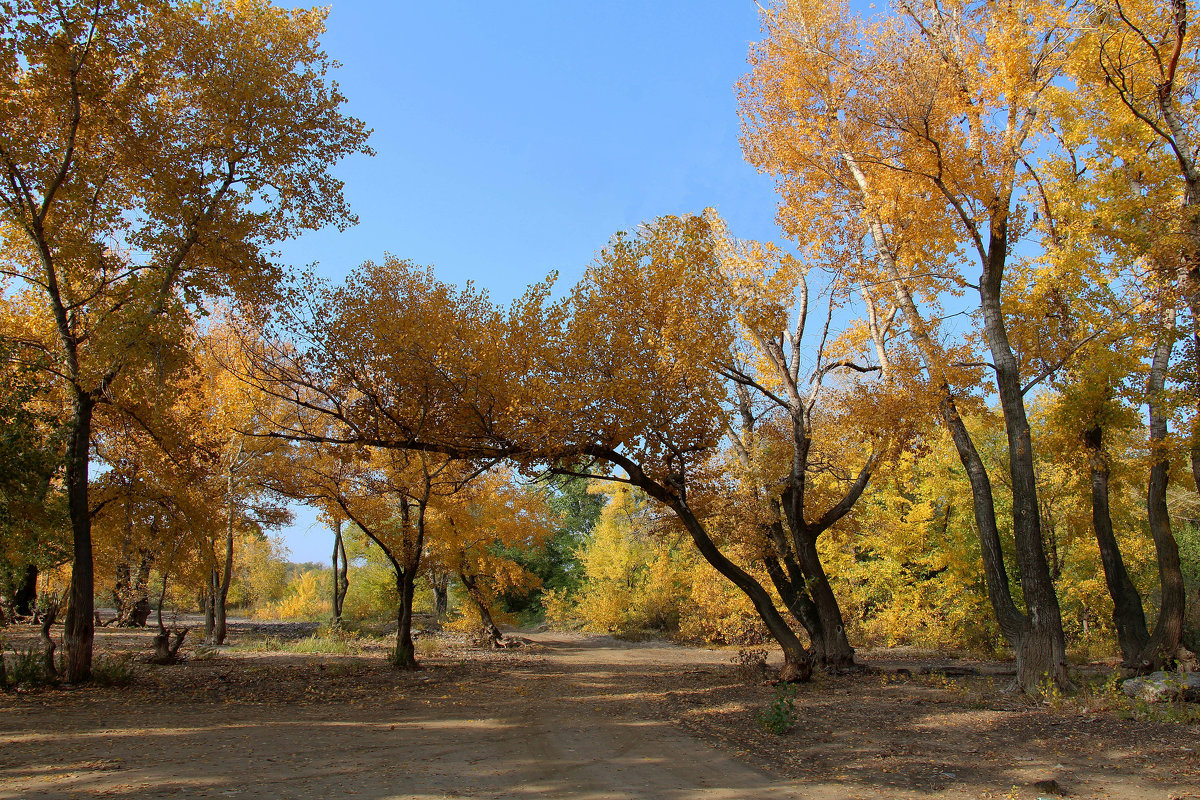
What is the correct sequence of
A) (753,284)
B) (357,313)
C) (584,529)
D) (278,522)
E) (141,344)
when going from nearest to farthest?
(141,344)
(357,313)
(753,284)
(278,522)
(584,529)

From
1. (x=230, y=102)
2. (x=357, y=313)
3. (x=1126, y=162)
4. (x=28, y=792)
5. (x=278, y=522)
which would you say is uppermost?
(x=230, y=102)

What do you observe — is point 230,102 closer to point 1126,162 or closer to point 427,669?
point 427,669

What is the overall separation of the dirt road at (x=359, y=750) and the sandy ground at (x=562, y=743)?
0.03m

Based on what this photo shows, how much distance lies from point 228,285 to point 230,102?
9.74 feet

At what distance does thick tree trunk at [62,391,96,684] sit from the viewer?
10273 mm

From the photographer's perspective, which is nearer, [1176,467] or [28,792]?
[28,792]

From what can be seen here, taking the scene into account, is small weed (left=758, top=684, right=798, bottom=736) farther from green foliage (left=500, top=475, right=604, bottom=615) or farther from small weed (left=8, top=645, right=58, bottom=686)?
green foliage (left=500, top=475, right=604, bottom=615)

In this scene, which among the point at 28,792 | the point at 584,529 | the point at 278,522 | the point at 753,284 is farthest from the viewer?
the point at 584,529

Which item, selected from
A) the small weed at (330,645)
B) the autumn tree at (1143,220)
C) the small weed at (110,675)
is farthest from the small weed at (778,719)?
the small weed at (330,645)

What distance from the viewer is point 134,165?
34.8ft

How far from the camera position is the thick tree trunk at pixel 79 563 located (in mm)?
10273

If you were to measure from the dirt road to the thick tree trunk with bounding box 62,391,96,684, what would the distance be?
1.02 metres

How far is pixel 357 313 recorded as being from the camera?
1156 centimetres

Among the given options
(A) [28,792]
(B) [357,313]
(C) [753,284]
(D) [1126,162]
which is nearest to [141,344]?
(B) [357,313]
